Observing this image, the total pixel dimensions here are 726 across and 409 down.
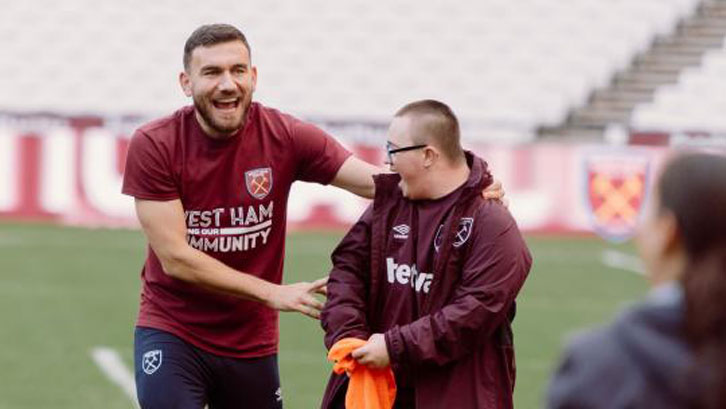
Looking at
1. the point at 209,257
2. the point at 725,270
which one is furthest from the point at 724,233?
the point at 209,257

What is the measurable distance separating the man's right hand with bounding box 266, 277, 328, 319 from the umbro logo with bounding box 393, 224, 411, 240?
413 millimetres

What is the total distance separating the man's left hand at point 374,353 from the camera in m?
4.84

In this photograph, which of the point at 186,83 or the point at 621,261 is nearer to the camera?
the point at 186,83

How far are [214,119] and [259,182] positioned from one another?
0.32 m

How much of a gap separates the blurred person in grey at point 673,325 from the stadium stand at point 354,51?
19.7m

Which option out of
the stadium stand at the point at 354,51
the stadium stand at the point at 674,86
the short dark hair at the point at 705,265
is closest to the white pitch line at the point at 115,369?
the short dark hair at the point at 705,265

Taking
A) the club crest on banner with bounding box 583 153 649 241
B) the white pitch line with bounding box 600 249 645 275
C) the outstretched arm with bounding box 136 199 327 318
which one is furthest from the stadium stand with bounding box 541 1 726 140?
the outstretched arm with bounding box 136 199 327 318

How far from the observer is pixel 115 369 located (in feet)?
32.9

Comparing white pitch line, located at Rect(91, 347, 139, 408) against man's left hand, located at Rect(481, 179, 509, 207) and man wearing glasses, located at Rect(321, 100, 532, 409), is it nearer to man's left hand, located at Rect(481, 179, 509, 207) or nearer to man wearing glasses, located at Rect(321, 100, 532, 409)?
man wearing glasses, located at Rect(321, 100, 532, 409)

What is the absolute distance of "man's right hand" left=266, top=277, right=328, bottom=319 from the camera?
5320mm

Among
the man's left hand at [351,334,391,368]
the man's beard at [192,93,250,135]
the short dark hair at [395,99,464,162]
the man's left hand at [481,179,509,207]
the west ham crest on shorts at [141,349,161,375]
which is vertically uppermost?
the short dark hair at [395,99,464,162]

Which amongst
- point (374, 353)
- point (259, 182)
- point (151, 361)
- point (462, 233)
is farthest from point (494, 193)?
point (151, 361)

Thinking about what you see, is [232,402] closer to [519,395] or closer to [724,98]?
[519,395]

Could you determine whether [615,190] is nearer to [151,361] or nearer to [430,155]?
[151,361]
